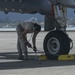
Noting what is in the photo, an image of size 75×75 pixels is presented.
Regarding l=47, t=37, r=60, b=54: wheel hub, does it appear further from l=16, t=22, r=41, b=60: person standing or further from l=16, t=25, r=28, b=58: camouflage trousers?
l=16, t=25, r=28, b=58: camouflage trousers

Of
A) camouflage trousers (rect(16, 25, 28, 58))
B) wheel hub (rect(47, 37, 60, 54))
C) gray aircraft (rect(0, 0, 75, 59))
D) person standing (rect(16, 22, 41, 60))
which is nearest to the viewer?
gray aircraft (rect(0, 0, 75, 59))

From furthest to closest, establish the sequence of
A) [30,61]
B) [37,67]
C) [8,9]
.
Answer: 1. [8,9]
2. [30,61]
3. [37,67]

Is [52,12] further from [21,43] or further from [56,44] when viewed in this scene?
[21,43]

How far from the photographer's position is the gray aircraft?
17031 millimetres

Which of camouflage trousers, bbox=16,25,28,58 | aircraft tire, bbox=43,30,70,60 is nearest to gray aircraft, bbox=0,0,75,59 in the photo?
aircraft tire, bbox=43,30,70,60

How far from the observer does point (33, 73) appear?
12836 millimetres

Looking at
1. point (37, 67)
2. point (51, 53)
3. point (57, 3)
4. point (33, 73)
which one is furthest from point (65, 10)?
point (33, 73)

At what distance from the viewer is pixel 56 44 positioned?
A: 1736 centimetres

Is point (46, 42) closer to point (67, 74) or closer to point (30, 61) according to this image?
point (30, 61)

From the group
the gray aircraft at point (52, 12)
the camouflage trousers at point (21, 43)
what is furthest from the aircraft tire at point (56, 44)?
the camouflage trousers at point (21, 43)

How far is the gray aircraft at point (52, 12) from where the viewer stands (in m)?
17.0

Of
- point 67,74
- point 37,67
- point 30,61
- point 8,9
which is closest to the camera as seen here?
point 67,74

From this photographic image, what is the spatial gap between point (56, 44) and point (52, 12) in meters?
1.34

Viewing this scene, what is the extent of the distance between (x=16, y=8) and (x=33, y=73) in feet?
16.8
